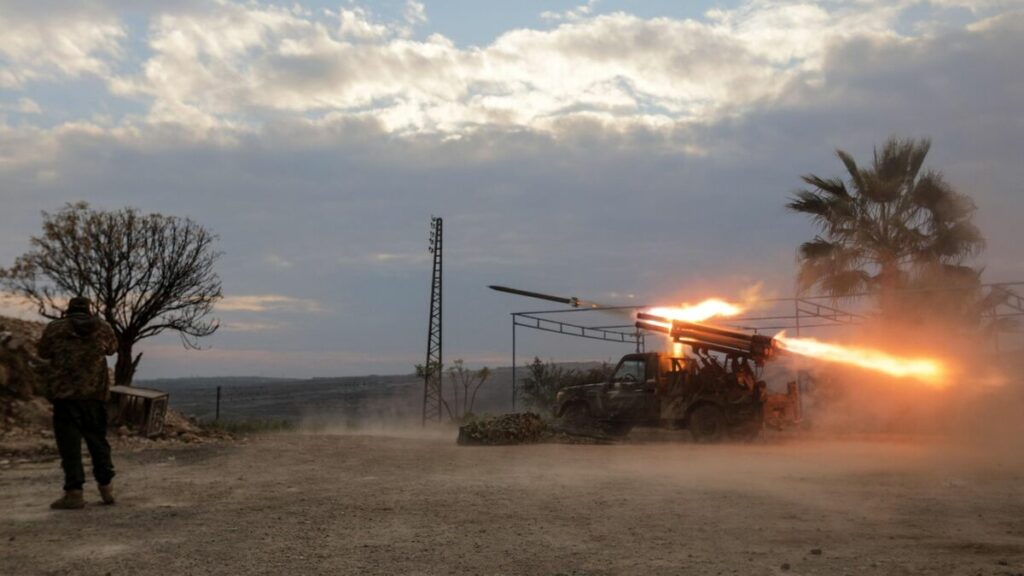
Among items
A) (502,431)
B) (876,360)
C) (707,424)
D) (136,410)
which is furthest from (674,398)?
(136,410)

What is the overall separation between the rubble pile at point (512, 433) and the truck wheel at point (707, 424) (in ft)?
6.48

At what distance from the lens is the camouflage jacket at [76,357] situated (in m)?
7.75

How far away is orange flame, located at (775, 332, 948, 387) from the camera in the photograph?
19.3 metres

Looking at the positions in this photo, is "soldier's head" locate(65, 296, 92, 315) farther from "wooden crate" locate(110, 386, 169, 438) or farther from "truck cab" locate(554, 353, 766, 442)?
"truck cab" locate(554, 353, 766, 442)

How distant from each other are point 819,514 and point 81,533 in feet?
21.3

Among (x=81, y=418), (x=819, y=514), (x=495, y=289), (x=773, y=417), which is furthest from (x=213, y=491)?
(x=773, y=417)

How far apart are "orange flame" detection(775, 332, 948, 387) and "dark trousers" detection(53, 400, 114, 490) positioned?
50.2ft

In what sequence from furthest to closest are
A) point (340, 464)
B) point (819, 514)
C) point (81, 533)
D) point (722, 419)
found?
point (722, 419)
point (340, 464)
point (819, 514)
point (81, 533)

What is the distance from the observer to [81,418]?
7.85 meters

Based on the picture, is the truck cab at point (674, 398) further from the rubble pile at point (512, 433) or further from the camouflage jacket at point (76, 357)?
the camouflage jacket at point (76, 357)

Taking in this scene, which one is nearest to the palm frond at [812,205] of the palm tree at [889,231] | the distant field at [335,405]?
the palm tree at [889,231]

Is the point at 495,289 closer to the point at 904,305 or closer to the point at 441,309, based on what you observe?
the point at 441,309

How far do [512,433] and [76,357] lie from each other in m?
10.8

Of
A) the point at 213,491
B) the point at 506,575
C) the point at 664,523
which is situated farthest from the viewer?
the point at 213,491
